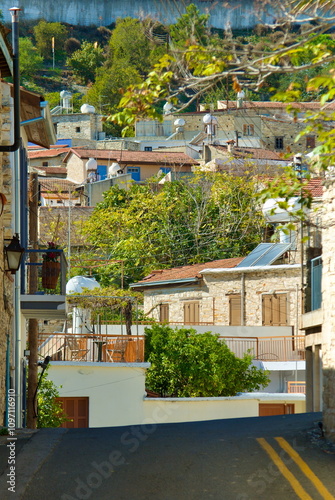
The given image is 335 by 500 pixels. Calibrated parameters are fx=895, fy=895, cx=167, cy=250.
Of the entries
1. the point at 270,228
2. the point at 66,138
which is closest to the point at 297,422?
the point at 270,228

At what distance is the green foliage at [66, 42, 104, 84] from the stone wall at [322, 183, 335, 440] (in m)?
101

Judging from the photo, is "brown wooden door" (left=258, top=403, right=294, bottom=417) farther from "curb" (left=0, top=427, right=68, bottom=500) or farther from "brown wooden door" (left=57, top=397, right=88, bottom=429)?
"curb" (left=0, top=427, right=68, bottom=500)

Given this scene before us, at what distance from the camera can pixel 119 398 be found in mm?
25891

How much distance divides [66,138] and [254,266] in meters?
52.0

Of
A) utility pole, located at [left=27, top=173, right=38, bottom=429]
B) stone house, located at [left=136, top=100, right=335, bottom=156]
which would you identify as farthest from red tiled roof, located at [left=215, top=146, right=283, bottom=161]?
utility pole, located at [left=27, top=173, right=38, bottom=429]

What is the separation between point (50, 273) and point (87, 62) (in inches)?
3840

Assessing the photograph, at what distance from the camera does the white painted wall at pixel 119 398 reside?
25.8m

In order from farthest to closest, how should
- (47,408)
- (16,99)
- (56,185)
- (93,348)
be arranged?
1. (56,185)
2. (93,348)
3. (47,408)
4. (16,99)

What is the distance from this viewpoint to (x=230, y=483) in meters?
10.5

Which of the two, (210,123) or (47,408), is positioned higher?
(210,123)

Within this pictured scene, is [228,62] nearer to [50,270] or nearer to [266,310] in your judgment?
[50,270]

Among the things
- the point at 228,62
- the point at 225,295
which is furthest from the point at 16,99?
the point at 225,295

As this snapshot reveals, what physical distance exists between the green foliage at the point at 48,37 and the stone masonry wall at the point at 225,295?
263ft

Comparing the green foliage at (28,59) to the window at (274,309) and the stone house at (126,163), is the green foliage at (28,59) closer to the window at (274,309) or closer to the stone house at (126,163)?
the stone house at (126,163)
